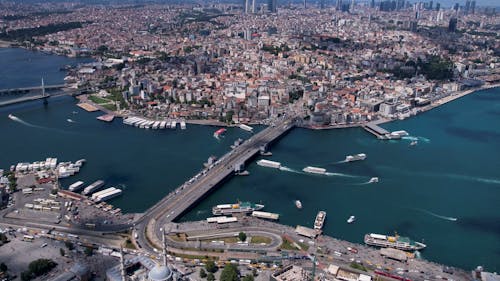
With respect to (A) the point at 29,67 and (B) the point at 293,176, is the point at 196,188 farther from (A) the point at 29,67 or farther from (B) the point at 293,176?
(A) the point at 29,67

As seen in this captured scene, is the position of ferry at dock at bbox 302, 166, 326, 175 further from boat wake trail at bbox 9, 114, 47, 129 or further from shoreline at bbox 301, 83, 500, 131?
boat wake trail at bbox 9, 114, 47, 129

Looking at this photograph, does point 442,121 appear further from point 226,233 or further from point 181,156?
point 226,233

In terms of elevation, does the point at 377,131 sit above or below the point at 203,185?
above

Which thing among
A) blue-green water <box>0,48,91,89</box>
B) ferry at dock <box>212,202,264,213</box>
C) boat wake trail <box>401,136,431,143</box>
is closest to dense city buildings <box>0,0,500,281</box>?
ferry at dock <box>212,202,264,213</box>

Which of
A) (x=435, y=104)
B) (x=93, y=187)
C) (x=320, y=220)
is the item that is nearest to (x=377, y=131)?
(x=435, y=104)

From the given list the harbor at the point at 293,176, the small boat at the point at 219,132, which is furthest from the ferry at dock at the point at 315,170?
the small boat at the point at 219,132

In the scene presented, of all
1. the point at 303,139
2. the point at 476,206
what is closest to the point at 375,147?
the point at 303,139
